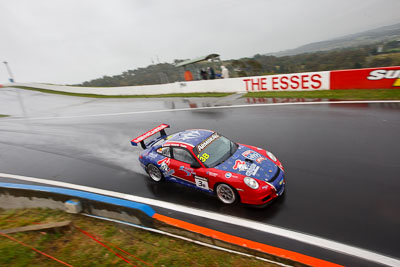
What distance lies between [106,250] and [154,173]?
9.06 ft

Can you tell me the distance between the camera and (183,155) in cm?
609

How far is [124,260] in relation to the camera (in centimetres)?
403

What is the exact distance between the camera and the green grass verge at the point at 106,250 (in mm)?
3916

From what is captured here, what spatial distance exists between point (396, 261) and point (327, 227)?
3.37ft

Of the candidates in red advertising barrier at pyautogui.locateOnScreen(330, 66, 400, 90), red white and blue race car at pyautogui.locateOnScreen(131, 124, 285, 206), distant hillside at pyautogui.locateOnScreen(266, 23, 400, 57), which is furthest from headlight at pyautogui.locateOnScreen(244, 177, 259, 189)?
distant hillside at pyautogui.locateOnScreen(266, 23, 400, 57)

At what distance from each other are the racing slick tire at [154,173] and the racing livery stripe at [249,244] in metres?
1.88

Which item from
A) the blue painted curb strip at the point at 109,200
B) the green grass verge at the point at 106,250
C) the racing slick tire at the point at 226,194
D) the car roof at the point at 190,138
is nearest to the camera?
the green grass verge at the point at 106,250

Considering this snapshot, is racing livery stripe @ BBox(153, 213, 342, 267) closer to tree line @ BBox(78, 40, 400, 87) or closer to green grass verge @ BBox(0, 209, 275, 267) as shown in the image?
green grass verge @ BBox(0, 209, 275, 267)

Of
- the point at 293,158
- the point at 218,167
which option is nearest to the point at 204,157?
the point at 218,167

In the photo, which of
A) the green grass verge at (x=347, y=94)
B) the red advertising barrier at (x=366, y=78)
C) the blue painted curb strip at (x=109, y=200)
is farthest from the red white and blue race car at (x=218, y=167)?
the red advertising barrier at (x=366, y=78)

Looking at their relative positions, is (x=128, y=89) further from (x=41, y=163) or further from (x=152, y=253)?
(x=152, y=253)

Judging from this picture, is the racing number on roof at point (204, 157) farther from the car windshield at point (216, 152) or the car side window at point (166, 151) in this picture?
the car side window at point (166, 151)

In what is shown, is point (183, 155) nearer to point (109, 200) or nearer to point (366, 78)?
point (109, 200)

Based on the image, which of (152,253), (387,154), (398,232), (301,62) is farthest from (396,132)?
(301,62)
